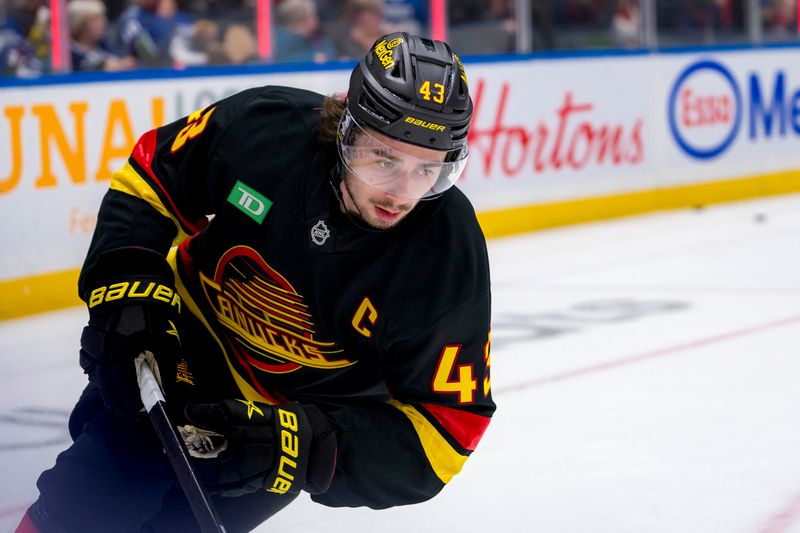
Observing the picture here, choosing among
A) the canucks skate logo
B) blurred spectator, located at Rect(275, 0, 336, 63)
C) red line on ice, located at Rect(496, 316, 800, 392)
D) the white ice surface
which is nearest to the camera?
the canucks skate logo

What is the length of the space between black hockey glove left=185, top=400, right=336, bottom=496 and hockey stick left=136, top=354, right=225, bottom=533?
0.03 meters

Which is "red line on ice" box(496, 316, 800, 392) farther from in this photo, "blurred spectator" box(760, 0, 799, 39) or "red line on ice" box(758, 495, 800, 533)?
"blurred spectator" box(760, 0, 799, 39)

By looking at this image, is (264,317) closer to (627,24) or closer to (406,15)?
(406,15)

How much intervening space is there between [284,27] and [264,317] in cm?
435

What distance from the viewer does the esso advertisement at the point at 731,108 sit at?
8.36 m

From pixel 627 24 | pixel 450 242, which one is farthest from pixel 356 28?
pixel 450 242

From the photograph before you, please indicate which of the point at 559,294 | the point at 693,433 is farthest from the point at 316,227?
the point at 559,294

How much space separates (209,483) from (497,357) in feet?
7.85

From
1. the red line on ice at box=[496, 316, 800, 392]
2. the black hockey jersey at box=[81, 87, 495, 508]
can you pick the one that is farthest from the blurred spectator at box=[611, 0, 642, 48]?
the black hockey jersey at box=[81, 87, 495, 508]

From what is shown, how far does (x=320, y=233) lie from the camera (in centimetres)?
193

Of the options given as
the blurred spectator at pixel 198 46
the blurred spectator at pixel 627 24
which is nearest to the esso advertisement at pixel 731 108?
the blurred spectator at pixel 627 24

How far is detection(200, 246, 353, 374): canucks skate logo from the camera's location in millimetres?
1986

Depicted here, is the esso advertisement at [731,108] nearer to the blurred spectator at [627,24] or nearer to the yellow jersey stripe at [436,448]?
the blurred spectator at [627,24]

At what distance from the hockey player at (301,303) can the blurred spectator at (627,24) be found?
6.11 metres
